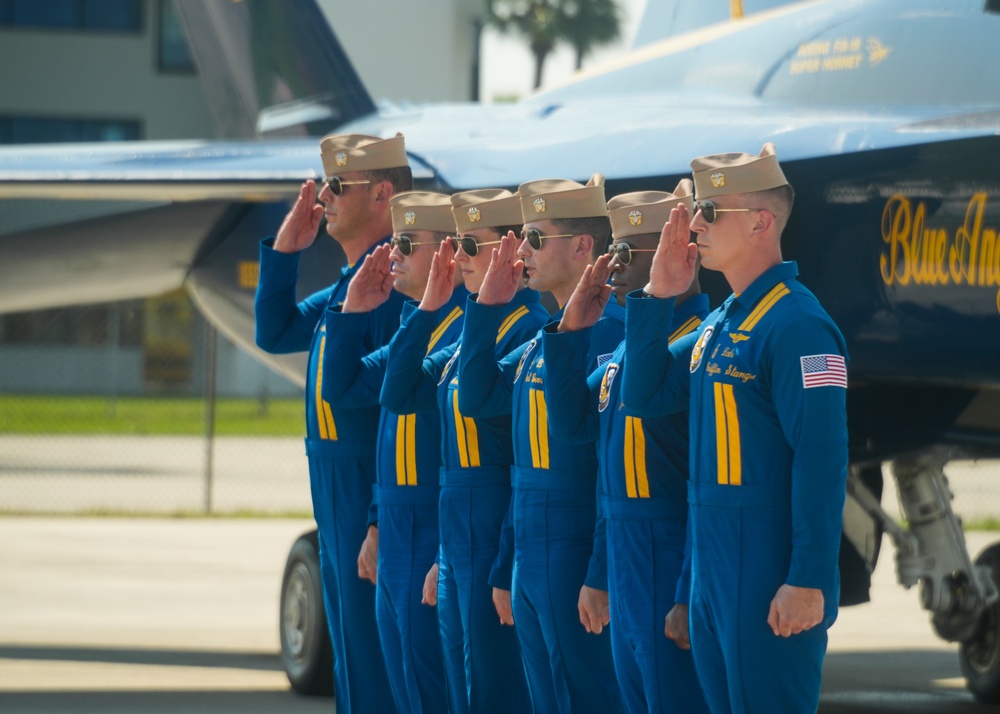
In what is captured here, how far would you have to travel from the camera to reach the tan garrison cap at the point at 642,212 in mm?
4469

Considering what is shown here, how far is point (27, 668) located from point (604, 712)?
4.58 m

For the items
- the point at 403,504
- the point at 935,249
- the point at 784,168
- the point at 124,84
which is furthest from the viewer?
the point at 124,84

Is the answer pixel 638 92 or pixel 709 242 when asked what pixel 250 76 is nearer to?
pixel 638 92

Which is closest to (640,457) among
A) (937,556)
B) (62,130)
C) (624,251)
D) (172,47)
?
(624,251)

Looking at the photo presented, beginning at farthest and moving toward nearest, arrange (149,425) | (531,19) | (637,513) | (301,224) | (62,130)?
1. (531,19)
2. (62,130)
3. (149,425)
4. (301,224)
5. (637,513)

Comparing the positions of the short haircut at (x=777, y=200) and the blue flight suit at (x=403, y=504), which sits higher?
the short haircut at (x=777, y=200)

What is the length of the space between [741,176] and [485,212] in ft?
3.47

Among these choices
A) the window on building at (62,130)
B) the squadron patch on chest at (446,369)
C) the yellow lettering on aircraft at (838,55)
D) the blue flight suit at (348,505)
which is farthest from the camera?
the window on building at (62,130)

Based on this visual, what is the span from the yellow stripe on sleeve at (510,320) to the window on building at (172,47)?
105 feet

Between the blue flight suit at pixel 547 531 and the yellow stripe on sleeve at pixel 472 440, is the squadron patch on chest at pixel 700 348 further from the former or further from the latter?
the yellow stripe on sleeve at pixel 472 440

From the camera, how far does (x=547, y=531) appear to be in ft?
14.8

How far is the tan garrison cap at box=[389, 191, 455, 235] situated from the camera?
5117 mm

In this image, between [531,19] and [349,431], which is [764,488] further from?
[531,19]

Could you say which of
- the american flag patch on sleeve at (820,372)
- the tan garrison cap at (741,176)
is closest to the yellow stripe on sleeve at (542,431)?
the tan garrison cap at (741,176)
